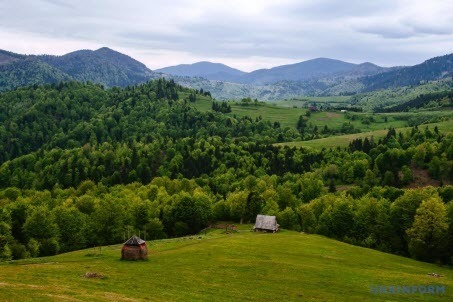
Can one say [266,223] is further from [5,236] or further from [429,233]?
[5,236]

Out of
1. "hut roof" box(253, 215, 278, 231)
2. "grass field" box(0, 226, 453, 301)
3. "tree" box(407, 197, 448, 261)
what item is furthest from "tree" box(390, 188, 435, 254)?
"hut roof" box(253, 215, 278, 231)

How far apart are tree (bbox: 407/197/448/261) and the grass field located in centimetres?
671

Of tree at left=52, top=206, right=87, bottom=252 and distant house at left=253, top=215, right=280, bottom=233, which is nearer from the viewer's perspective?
tree at left=52, top=206, right=87, bottom=252

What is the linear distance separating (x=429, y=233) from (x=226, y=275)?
54.1 meters

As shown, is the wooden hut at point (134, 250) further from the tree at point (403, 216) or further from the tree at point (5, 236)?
the tree at point (403, 216)

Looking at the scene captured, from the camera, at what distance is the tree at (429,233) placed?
3772 inches

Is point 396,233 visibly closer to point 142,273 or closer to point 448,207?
point 448,207

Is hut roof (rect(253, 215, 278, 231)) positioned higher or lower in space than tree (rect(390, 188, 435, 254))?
lower

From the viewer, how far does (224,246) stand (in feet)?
304

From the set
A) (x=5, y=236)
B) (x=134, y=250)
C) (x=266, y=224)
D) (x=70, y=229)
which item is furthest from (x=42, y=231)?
(x=266, y=224)

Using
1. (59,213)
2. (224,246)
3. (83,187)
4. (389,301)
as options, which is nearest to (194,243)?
(224,246)

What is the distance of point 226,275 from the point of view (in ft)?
218

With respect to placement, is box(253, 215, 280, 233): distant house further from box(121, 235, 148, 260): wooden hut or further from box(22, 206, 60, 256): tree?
box(22, 206, 60, 256): tree

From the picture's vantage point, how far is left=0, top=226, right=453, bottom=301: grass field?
2019 inches
